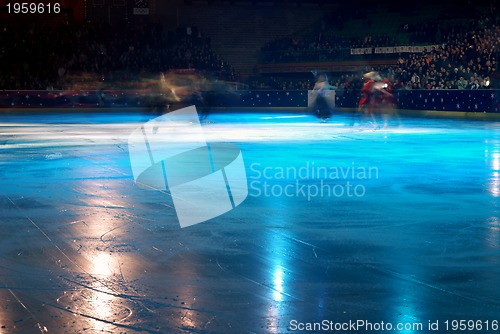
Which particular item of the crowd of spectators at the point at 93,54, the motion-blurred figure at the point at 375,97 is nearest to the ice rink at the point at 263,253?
the motion-blurred figure at the point at 375,97

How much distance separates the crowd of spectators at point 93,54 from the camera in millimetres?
39719

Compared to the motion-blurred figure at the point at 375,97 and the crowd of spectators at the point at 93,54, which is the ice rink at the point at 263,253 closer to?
the motion-blurred figure at the point at 375,97

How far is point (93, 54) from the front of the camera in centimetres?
4169

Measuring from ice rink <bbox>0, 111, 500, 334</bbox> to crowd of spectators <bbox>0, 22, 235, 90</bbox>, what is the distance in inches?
1110

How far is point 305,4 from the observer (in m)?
48.8


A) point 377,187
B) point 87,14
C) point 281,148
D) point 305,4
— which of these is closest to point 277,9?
point 305,4

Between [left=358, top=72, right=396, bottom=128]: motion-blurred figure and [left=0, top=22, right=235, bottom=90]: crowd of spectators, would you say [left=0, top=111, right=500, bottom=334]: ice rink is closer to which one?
[left=358, top=72, right=396, bottom=128]: motion-blurred figure

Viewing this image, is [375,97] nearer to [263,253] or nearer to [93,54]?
[263,253]

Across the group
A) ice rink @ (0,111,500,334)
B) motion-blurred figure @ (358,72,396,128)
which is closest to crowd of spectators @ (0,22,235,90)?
motion-blurred figure @ (358,72,396,128)

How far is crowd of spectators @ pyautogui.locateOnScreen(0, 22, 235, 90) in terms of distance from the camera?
130 feet

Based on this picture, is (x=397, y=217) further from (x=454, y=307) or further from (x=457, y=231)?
(x=454, y=307)

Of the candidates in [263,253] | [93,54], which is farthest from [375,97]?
[93,54]

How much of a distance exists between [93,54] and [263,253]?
121 ft

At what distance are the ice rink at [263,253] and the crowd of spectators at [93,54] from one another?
28185 millimetres
